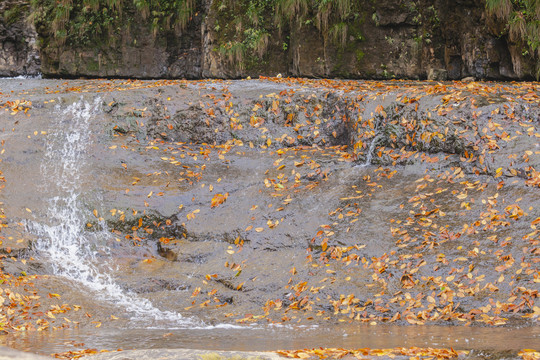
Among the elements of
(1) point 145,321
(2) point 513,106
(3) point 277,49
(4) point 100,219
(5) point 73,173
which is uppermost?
(3) point 277,49

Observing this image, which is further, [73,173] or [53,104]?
[53,104]

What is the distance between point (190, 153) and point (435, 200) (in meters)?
4.58

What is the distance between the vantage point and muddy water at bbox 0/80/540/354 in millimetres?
6176

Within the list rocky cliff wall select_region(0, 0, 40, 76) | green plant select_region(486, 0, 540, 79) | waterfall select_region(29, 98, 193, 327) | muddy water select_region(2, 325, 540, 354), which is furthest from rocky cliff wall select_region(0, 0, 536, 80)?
muddy water select_region(2, 325, 540, 354)

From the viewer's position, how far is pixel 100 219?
8805 mm

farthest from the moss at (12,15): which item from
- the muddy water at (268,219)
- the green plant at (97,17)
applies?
the muddy water at (268,219)

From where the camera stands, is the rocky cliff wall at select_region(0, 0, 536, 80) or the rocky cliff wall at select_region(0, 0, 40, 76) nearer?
the rocky cliff wall at select_region(0, 0, 536, 80)

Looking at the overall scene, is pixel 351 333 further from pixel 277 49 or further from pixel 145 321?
pixel 277 49

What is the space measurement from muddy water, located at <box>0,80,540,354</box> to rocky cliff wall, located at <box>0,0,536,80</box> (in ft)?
14.0

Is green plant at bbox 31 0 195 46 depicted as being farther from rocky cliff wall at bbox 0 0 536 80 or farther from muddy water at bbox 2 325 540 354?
muddy water at bbox 2 325 540 354

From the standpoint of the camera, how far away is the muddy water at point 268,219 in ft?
20.3

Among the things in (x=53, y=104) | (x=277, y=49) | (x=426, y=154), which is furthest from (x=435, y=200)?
(x=277, y=49)

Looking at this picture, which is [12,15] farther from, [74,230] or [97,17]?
[74,230]

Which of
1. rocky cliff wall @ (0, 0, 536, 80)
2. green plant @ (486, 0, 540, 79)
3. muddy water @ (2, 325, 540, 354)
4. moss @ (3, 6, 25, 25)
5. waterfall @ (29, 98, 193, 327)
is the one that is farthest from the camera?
moss @ (3, 6, 25, 25)
